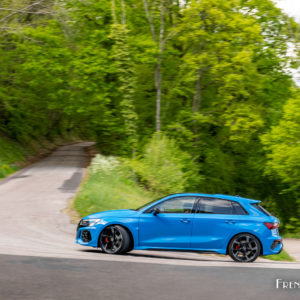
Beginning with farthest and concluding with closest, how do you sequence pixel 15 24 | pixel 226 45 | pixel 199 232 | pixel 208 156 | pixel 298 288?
pixel 208 156, pixel 226 45, pixel 15 24, pixel 199 232, pixel 298 288

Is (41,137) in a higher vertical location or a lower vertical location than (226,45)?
lower

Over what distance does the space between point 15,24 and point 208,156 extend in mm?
14785

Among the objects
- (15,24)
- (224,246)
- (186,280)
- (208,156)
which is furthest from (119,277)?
(208,156)

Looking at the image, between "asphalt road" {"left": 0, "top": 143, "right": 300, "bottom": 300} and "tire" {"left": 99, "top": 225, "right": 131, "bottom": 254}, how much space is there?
26 centimetres

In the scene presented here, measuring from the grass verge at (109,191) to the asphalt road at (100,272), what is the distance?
5.53ft

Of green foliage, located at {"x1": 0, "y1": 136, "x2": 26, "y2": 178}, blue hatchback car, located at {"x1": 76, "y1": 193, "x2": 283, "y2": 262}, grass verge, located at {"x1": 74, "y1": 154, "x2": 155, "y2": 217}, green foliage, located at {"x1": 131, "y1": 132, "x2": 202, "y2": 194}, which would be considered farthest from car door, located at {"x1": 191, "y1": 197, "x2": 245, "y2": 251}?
green foliage, located at {"x1": 0, "y1": 136, "x2": 26, "y2": 178}

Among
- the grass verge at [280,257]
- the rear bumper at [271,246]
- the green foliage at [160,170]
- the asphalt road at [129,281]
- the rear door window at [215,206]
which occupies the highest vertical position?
the green foliage at [160,170]

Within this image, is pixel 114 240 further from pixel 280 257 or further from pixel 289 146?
pixel 289 146

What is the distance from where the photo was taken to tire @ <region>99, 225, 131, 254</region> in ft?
33.6

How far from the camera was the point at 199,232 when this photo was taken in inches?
405

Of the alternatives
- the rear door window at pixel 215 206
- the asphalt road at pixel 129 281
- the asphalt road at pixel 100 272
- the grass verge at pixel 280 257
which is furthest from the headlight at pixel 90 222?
the grass verge at pixel 280 257

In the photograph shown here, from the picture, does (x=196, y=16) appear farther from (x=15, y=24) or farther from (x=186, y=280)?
(x=186, y=280)

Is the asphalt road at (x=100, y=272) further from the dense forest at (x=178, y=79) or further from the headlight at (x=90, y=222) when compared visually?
the dense forest at (x=178, y=79)

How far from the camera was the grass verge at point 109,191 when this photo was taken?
15.5 metres
